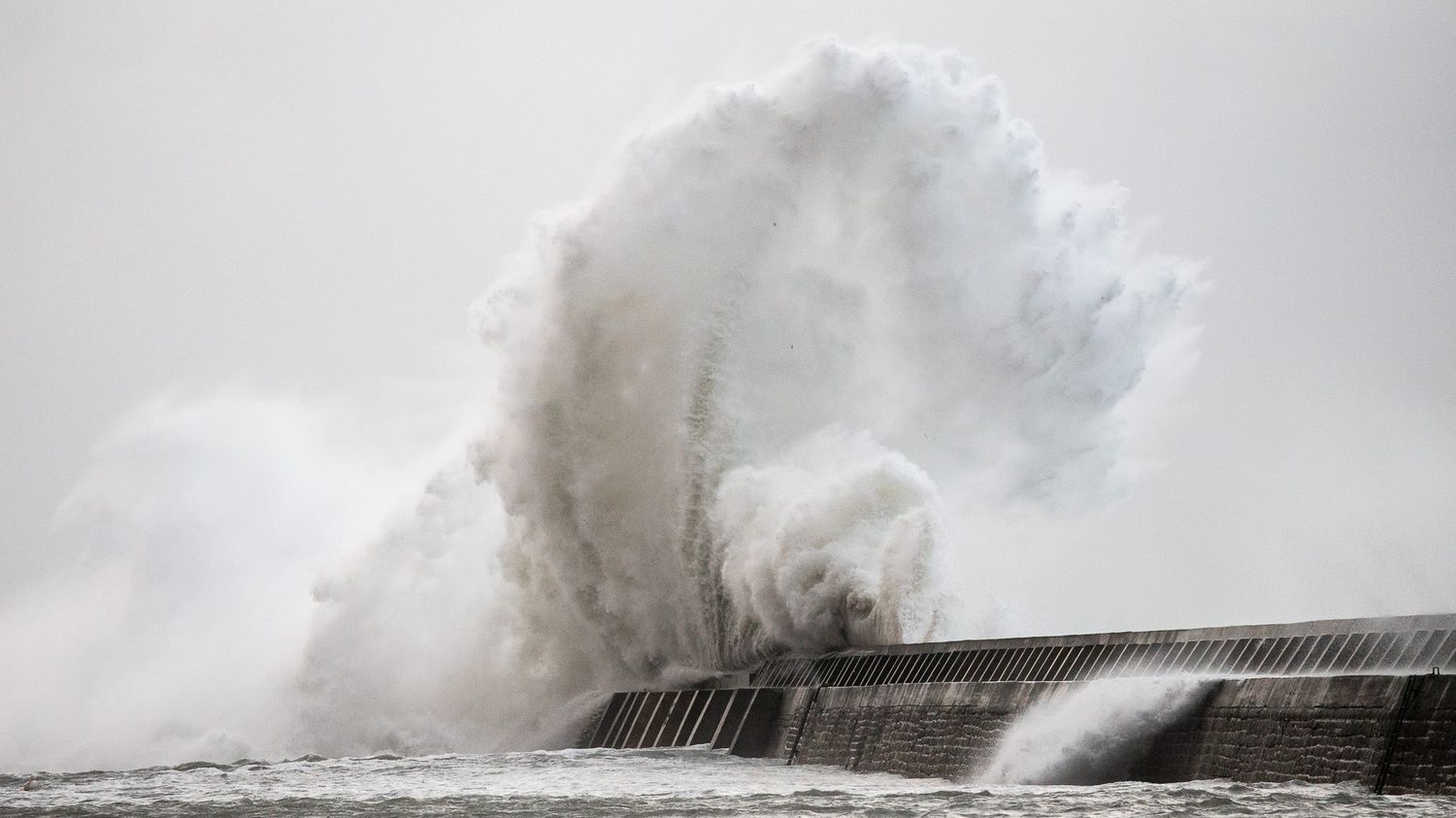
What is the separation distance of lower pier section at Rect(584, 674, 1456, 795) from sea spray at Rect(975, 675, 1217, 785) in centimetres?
6

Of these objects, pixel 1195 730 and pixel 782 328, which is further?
pixel 782 328

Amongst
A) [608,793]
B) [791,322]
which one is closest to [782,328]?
[791,322]

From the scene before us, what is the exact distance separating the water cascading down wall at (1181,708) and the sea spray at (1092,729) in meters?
0.05

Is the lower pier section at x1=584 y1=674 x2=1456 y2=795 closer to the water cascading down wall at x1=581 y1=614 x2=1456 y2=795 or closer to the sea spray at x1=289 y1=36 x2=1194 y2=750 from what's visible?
the water cascading down wall at x1=581 y1=614 x2=1456 y2=795

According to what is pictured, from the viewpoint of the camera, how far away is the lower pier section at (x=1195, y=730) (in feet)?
34.4

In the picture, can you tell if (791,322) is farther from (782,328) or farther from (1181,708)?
(1181,708)

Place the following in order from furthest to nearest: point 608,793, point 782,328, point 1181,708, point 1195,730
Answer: point 782,328 < point 608,793 < point 1181,708 < point 1195,730

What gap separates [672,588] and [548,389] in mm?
4239

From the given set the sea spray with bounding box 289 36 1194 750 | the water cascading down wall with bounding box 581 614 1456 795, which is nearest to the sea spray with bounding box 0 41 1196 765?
the sea spray with bounding box 289 36 1194 750

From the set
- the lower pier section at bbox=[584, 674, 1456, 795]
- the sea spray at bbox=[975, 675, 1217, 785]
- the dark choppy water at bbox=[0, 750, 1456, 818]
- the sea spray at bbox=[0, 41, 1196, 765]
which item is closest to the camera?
the lower pier section at bbox=[584, 674, 1456, 795]

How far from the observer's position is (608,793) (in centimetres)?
1531

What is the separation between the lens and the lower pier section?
10500mm

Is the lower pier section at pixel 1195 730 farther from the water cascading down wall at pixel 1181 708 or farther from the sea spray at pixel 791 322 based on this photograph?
the sea spray at pixel 791 322

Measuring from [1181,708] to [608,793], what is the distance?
17.1ft
